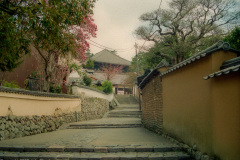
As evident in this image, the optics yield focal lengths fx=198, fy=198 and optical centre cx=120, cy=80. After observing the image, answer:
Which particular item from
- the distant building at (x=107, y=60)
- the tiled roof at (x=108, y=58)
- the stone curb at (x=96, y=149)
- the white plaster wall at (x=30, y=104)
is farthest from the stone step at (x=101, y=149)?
the tiled roof at (x=108, y=58)

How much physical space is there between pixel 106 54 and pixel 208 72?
3794 centimetres

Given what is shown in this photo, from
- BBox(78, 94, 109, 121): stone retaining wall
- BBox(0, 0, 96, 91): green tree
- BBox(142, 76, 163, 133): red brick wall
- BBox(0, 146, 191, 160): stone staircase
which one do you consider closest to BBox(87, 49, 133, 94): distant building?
BBox(78, 94, 109, 121): stone retaining wall

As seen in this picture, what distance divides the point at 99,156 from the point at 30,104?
501 cm

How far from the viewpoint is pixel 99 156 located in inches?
199

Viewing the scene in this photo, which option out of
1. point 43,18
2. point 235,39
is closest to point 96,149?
point 43,18

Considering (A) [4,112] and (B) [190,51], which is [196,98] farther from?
(B) [190,51]

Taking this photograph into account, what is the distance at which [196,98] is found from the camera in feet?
Answer: 15.4

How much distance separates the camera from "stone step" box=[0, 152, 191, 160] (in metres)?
4.88

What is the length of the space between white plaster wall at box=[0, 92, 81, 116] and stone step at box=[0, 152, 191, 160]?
7.59ft

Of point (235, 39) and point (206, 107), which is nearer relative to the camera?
point (206, 107)

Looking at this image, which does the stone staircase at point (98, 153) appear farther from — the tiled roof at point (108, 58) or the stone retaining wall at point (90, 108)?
the tiled roof at point (108, 58)

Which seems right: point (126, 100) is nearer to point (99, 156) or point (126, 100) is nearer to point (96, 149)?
point (96, 149)

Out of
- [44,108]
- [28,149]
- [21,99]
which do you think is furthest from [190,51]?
[28,149]

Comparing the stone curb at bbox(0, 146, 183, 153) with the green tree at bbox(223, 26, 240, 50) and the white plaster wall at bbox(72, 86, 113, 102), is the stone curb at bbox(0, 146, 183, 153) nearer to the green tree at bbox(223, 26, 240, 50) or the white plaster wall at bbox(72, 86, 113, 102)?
the green tree at bbox(223, 26, 240, 50)
